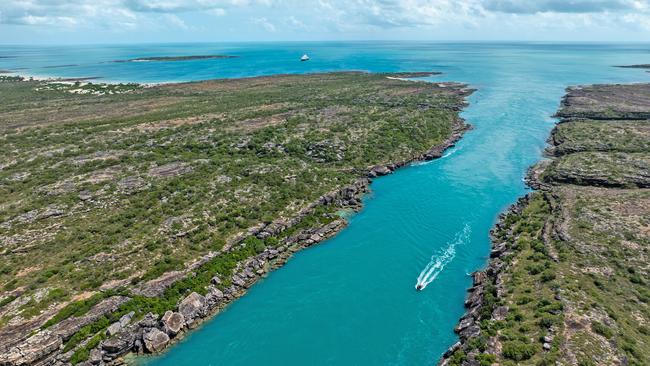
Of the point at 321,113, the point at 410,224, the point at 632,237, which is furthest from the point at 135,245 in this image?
the point at 321,113

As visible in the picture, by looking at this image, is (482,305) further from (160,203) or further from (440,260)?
(160,203)

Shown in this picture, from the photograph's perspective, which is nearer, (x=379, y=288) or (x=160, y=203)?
(x=379, y=288)

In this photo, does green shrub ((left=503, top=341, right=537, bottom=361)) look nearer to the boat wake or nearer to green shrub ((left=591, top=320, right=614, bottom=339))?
green shrub ((left=591, top=320, right=614, bottom=339))

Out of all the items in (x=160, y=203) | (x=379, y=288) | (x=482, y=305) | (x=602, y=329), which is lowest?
(x=379, y=288)

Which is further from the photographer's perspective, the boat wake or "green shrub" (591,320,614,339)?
the boat wake

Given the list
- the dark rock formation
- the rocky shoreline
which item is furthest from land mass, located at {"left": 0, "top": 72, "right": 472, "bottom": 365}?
the rocky shoreline

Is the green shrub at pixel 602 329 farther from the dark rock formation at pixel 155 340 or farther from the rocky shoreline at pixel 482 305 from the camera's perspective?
the dark rock formation at pixel 155 340

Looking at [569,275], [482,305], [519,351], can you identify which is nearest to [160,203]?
[482,305]

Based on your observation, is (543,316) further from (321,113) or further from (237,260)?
(321,113)
